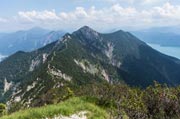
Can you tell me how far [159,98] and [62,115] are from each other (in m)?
11.6

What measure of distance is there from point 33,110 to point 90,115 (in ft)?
10.6

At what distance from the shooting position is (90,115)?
753 inches

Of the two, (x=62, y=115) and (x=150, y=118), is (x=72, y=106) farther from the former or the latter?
→ (x=150, y=118)

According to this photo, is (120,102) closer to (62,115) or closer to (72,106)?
(72,106)

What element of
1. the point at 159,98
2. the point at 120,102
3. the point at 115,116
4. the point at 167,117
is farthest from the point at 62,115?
the point at 159,98

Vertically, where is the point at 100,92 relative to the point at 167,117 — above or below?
above

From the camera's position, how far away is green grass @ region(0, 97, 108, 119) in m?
17.5

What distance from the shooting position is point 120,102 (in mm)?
22078

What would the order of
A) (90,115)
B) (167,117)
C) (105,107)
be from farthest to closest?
(167,117) → (105,107) → (90,115)

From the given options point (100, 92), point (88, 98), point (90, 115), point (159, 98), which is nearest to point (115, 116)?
point (90, 115)

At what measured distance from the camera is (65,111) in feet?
60.7

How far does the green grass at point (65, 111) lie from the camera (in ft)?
57.4

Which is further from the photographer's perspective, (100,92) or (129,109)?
(100,92)

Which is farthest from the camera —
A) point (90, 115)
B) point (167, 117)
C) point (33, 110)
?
point (167, 117)
